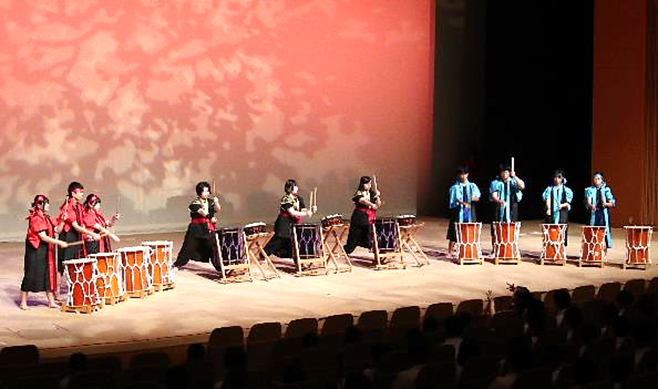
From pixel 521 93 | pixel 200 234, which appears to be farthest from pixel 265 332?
pixel 521 93

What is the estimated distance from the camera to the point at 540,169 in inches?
734

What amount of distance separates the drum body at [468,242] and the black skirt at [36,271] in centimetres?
508

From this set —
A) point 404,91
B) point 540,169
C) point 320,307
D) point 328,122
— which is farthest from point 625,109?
point 320,307

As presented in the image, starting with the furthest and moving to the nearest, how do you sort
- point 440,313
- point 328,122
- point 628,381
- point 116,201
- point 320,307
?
point 328,122 < point 116,201 < point 320,307 < point 440,313 < point 628,381

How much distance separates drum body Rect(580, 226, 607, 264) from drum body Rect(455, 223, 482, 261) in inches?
Answer: 48.9

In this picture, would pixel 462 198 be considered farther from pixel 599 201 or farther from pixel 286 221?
pixel 286 221

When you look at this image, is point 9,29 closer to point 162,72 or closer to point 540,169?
point 162,72

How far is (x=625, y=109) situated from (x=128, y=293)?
968cm

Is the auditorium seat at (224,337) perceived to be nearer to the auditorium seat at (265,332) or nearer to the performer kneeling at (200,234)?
the auditorium seat at (265,332)

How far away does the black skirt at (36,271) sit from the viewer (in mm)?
9867

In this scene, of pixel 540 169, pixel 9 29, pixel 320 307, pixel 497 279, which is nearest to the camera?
pixel 320 307

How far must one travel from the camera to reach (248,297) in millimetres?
10758

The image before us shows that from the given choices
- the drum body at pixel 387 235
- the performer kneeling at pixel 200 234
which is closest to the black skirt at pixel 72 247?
the performer kneeling at pixel 200 234

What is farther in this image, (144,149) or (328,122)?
(328,122)
